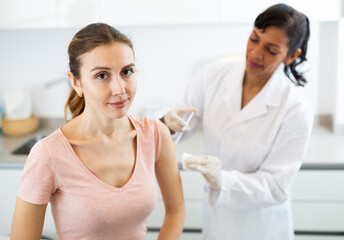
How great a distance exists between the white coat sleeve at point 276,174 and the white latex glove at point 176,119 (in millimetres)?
244

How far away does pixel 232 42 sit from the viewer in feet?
8.54

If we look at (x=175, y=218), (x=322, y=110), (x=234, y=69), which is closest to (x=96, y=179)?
(x=175, y=218)

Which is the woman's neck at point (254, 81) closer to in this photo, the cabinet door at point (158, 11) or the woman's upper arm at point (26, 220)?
the cabinet door at point (158, 11)

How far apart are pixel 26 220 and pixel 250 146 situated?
927mm

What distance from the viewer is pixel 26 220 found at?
3.28 ft

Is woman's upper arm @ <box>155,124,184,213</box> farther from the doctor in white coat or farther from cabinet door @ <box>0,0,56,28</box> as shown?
cabinet door @ <box>0,0,56,28</box>

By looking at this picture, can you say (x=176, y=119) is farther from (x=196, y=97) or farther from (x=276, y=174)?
(x=276, y=174)

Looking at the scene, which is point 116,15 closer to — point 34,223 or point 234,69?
point 234,69

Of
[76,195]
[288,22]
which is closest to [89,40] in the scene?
[76,195]

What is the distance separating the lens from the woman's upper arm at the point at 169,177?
1.23 m

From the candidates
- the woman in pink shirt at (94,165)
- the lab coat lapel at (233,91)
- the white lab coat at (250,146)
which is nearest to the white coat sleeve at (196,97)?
the white lab coat at (250,146)

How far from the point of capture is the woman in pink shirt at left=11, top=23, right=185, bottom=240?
100 cm

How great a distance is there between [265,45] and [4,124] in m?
1.85

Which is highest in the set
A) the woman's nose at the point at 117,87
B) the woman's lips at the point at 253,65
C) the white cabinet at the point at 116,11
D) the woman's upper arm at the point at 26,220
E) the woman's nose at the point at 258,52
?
the white cabinet at the point at 116,11
